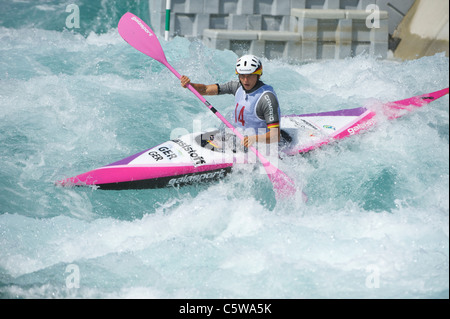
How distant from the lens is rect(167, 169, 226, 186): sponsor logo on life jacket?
4.29 meters

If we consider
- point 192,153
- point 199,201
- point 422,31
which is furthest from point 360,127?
point 422,31

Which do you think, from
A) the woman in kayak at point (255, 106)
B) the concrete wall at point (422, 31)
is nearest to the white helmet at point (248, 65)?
the woman in kayak at point (255, 106)

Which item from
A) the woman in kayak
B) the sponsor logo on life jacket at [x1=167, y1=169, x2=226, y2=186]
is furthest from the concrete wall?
the sponsor logo on life jacket at [x1=167, y1=169, x2=226, y2=186]

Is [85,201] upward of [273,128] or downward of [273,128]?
downward

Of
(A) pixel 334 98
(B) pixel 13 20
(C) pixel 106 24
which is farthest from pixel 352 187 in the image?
(B) pixel 13 20

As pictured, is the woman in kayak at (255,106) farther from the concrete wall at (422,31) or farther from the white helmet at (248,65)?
the concrete wall at (422,31)

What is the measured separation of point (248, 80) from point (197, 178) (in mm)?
884

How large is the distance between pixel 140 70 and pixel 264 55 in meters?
1.97

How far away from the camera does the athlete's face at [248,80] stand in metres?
4.32

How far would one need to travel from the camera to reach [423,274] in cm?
322

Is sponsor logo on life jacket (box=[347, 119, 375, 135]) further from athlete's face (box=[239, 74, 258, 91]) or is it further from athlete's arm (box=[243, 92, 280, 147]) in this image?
athlete's face (box=[239, 74, 258, 91])

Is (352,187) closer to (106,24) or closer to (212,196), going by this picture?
(212,196)

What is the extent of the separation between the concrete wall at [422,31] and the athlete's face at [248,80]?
4.11m

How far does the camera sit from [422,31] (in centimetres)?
790
